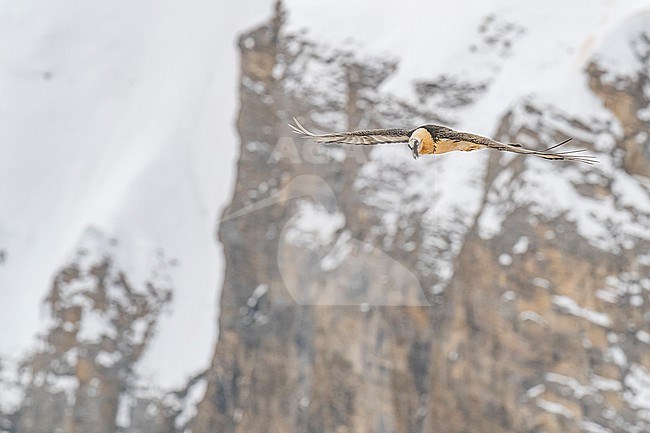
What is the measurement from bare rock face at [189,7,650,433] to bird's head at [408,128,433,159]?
14.1 metres

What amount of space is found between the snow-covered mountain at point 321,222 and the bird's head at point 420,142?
556 inches

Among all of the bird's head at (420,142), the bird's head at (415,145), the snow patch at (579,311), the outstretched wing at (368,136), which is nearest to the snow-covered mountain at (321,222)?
the snow patch at (579,311)

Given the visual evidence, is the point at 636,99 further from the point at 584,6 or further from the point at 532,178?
the point at 584,6

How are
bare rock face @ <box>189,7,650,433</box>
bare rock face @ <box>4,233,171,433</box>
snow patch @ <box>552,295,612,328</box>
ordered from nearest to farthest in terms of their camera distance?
snow patch @ <box>552,295,612,328</box> < bare rock face @ <box>189,7,650,433</box> < bare rock face @ <box>4,233,171,433</box>

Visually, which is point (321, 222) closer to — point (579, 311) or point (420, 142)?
point (579, 311)

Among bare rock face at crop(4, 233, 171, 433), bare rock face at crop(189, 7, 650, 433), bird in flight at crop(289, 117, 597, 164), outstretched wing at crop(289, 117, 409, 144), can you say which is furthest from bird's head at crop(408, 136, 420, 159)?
bare rock face at crop(4, 233, 171, 433)

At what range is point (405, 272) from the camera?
29250 millimetres

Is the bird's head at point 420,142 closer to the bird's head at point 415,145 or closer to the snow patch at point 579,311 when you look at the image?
the bird's head at point 415,145

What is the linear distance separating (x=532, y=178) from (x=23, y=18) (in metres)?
28.6

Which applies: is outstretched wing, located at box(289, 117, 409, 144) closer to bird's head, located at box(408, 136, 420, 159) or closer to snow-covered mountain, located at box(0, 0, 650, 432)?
bird's head, located at box(408, 136, 420, 159)

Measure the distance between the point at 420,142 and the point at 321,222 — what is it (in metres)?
22.2

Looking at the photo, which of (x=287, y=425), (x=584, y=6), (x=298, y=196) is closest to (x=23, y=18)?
(x=298, y=196)

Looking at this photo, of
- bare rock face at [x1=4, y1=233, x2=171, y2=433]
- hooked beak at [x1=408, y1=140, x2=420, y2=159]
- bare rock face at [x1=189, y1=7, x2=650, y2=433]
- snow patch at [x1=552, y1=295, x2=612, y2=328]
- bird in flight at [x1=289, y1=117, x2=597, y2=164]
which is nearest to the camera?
hooked beak at [x1=408, y1=140, x2=420, y2=159]

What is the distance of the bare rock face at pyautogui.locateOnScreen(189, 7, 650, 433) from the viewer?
81.2 feet
